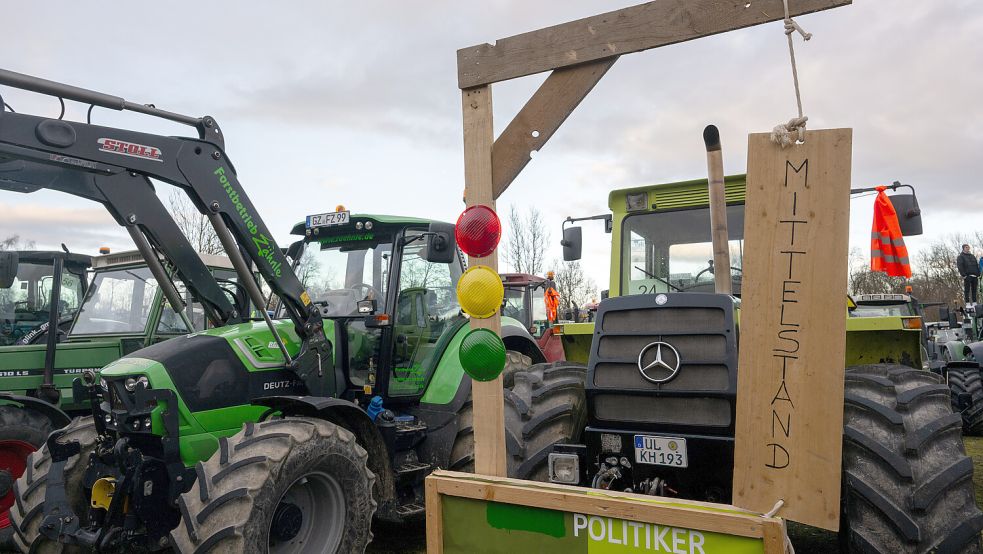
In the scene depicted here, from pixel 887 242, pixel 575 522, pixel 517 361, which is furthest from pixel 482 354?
pixel 887 242

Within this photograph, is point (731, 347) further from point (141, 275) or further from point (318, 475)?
point (141, 275)

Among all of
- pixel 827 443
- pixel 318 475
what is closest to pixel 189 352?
pixel 318 475

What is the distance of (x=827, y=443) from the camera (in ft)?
7.08

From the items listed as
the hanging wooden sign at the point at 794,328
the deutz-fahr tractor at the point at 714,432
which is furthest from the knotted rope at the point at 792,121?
the deutz-fahr tractor at the point at 714,432

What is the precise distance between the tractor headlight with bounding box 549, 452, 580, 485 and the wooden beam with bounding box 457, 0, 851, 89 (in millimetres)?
1740

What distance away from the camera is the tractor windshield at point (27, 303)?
8.35 m

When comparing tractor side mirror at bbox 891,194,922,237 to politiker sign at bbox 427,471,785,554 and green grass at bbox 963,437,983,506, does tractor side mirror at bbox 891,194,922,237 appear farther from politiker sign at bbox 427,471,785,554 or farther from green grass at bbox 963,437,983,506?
politiker sign at bbox 427,471,785,554

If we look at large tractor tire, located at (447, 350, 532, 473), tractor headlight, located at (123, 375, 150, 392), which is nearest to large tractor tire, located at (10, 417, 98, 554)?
tractor headlight, located at (123, 375, 150, 392)

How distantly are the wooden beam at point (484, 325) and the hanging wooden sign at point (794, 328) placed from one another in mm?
909

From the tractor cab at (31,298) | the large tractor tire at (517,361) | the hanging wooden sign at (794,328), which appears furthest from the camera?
the tractor cab at (31,298)

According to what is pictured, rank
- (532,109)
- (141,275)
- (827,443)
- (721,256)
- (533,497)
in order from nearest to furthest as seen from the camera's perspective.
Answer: (827,443) < (533,497) < (532,109) < (721,256) < (141,275)

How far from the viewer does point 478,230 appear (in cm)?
254

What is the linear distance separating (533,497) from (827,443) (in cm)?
97

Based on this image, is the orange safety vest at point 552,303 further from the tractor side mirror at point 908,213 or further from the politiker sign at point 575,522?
the politiker sign at point 575,522
